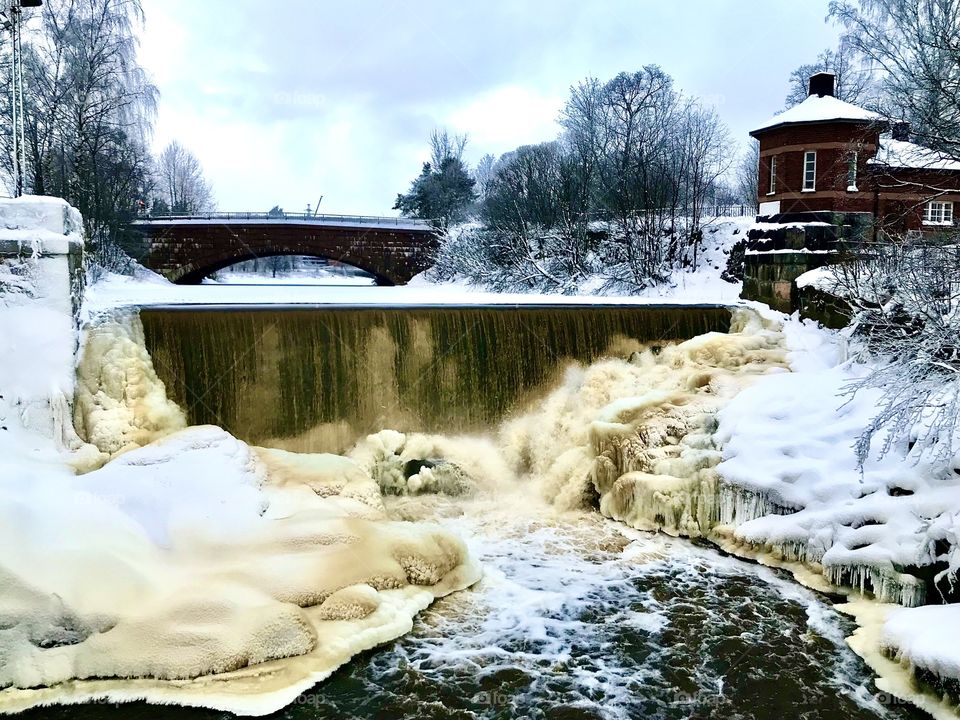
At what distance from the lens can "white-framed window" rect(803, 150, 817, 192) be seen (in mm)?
20469

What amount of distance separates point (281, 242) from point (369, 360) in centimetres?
2070

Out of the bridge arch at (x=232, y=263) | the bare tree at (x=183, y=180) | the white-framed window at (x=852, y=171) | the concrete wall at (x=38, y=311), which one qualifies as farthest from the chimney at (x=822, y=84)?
the bare tree at (x=183, y=180)

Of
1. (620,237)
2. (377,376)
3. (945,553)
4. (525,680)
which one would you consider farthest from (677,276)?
(525,680)

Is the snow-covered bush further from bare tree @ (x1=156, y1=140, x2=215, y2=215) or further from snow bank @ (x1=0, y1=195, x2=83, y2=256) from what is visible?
bare tree @ (x1=156, y1=140, x2=215, y2=215)

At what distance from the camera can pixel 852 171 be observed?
64.0ft

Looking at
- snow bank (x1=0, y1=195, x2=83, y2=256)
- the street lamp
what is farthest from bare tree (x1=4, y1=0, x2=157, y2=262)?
snow bank (x1=0, y1=195, x2=83, y2=256)

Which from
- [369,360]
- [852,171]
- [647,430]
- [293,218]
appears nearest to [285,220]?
[293,218]

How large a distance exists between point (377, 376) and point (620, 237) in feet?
60.8

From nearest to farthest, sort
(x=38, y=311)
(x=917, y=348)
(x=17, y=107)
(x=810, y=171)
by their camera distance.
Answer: (x=917, y=348) → (x=38, y=311) → (x=17, y=107) → (x=810, y=171)

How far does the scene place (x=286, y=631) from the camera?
6.00 m

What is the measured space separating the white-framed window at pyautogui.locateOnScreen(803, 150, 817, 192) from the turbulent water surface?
50.4 ft

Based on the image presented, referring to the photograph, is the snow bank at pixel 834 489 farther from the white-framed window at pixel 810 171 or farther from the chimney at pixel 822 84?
the chimney at pixel 822 84

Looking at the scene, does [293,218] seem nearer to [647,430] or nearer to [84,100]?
[84,100]

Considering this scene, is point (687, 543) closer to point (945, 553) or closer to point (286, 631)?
point (945, 553)
